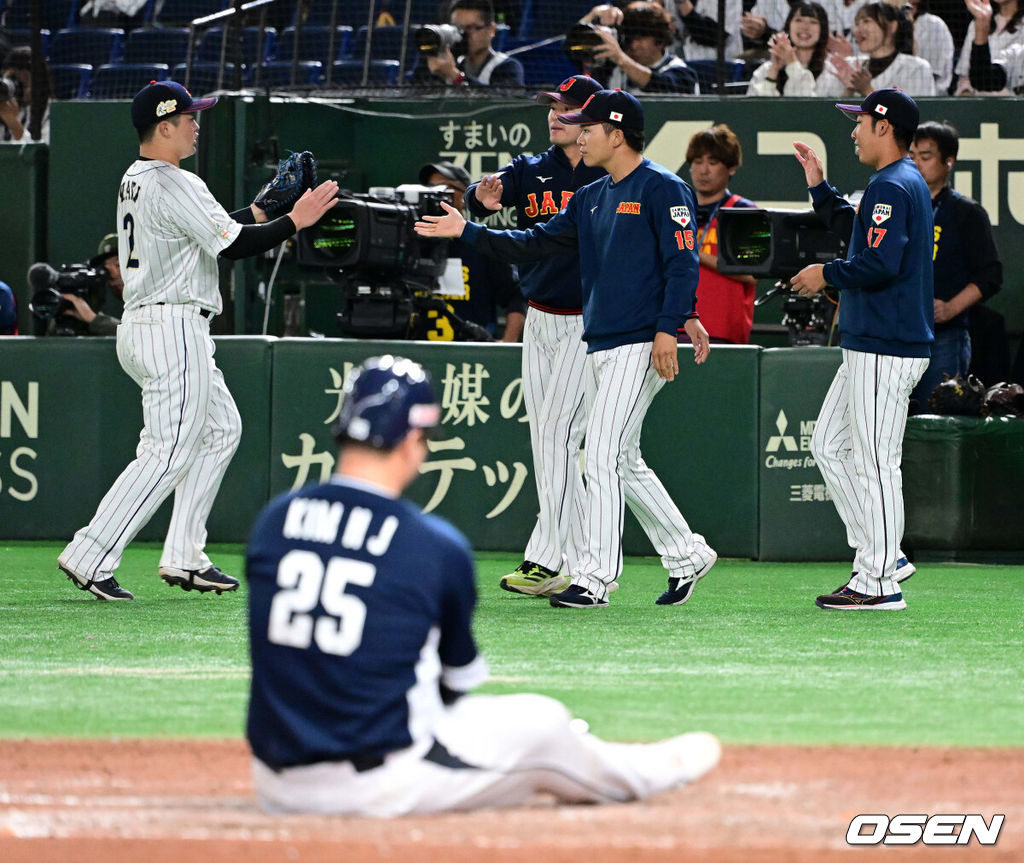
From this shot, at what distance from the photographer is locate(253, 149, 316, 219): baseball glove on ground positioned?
7.53 metres

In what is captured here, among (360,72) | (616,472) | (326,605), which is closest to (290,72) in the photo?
(360,72)

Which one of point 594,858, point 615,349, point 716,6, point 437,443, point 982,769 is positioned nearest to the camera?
point 594,858

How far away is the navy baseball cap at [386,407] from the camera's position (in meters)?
3.23

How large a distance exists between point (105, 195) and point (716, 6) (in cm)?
452

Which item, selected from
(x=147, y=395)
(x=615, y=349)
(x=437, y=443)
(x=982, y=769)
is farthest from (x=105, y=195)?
(x=982, y=769)

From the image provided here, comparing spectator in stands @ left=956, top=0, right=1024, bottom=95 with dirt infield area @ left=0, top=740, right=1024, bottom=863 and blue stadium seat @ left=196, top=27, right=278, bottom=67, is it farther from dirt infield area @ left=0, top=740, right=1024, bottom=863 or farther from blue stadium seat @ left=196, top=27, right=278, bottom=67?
dirt infield area @ left=0, top=740, right=1024, bottom=863

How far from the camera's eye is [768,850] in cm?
315

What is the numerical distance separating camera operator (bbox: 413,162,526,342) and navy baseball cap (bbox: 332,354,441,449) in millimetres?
6327

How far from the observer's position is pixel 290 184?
758 centimetres

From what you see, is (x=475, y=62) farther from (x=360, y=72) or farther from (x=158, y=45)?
(x=158, y=45)

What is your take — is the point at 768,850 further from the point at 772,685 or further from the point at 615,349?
the point at 615,349

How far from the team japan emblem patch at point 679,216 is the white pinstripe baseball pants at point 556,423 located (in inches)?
31.2

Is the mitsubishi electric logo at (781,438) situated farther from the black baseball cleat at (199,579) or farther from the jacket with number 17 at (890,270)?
the black baseball cleat at (199,579)

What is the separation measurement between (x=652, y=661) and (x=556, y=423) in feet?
6.51
